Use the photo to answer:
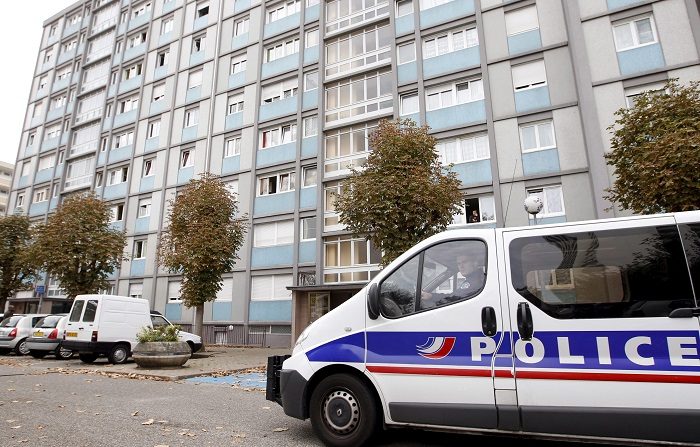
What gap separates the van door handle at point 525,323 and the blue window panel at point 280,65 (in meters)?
23.7

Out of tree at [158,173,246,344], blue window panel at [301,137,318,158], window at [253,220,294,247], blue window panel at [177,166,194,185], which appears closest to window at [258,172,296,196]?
blue window panel at [301,137,318,158]

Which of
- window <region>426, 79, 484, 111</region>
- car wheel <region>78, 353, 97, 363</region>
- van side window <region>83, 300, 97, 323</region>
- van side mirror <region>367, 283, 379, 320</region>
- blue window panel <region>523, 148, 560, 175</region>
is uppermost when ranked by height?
window <region>426, 79, 484, 111</region>

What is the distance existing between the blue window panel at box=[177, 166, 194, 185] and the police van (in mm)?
24098

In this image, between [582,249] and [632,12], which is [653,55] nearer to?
[632,12]

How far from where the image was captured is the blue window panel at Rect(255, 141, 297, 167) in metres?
23.7

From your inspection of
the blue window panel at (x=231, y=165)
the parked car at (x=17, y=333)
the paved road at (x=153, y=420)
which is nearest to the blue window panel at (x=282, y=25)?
the blue window panel at (x=231, y=165)

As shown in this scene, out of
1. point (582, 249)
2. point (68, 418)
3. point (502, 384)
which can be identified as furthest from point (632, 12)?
point (68, 418)

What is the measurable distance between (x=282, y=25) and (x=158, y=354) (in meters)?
21.6

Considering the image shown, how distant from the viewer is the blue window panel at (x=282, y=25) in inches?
1027

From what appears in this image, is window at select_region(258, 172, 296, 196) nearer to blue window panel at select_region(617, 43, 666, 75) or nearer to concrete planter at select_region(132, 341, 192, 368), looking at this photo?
concrete planter at select_region(132, 341, 192, 368)

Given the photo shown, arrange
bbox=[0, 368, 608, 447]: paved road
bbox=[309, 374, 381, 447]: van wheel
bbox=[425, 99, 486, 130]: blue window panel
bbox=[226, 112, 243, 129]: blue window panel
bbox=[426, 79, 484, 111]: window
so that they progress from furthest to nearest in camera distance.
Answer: bbox=[226, 112, 243, 129]: blue window panel
bbox=[426, 79, 484, 111]: window
bbox=[425, 99, 486, 130]: blue window panel
bbox=[0, 368, 608, 447]: paved road
bbox=[309, 374, 381, 447]: van wheel

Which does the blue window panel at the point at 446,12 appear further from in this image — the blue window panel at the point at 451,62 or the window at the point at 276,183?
the window at the point at 276,183

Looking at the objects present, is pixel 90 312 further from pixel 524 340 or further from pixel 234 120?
pixel 234 120

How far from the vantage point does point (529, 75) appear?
18719 mm
